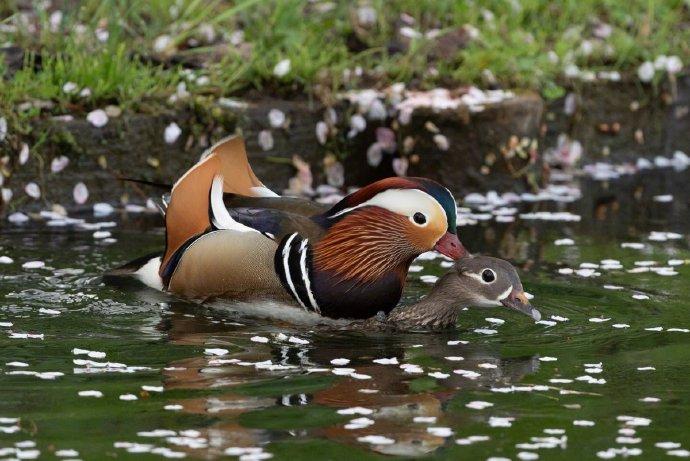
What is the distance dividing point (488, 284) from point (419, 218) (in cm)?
41

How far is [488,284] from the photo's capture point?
676cm

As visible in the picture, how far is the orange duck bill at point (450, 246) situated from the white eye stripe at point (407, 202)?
124 millimetres

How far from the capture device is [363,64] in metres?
10.6

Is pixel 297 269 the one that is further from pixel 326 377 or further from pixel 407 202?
pixel 326 377

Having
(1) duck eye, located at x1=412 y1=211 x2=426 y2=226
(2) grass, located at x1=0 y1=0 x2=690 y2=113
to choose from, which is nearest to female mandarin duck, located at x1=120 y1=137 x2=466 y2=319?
(1) duck eye, located at x1=412 y1=211 x2=426 y2=226

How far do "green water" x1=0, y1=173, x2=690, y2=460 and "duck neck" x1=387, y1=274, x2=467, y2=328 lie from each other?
3.6 inches

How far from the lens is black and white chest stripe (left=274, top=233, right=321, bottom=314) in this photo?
22.2 ft

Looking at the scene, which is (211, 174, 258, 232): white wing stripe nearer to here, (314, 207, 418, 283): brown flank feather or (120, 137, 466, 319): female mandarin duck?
(120, 137, 466, 319): female mandarin duck

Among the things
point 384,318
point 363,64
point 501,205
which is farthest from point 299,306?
point 363,64

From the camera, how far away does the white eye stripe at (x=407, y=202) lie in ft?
21.9

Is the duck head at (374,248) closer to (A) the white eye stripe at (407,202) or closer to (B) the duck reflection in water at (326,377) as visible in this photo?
(A) the white eye stripe at (407,202)

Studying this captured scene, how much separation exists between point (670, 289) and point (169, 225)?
238cm

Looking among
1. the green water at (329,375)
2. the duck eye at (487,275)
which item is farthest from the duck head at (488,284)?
the green water at (329,375)

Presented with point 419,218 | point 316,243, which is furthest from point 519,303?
point 316,243
